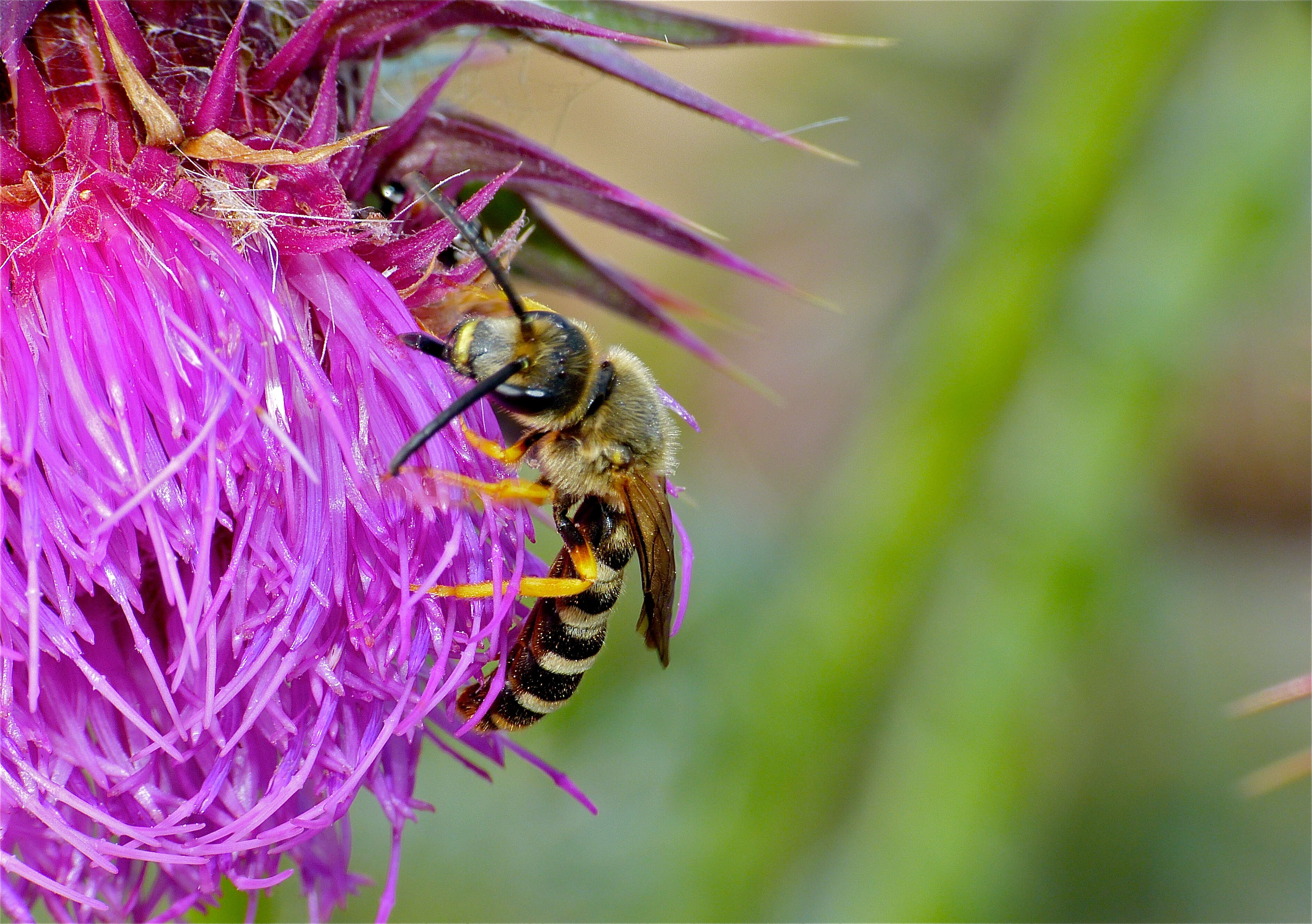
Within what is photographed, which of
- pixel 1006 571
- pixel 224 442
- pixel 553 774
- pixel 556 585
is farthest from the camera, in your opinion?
pixel 1006 571

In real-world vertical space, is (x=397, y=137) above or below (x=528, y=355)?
above

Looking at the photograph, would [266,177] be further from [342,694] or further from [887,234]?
[887,234]

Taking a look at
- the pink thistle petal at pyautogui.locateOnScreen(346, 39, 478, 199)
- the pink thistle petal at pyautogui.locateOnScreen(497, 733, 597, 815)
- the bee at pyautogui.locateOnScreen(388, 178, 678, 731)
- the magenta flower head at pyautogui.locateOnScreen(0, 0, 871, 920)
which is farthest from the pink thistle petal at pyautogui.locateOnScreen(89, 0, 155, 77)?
the pink thistle petal at pyautogui.locateOnScreen(497, 733, 597, 815)

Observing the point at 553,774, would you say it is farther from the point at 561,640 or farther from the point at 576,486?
the point at 576,486

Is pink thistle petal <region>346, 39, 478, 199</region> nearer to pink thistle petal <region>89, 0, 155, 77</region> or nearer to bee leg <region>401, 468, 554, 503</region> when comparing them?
pink thistle petal <region>89, 0, 155, 77</region>

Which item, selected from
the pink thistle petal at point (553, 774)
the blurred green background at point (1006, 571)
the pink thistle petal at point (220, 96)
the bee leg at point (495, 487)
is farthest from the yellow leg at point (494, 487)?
the blurred green background at point (1006, 571)

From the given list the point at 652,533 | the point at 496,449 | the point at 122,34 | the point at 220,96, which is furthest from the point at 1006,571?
the point at 122,34

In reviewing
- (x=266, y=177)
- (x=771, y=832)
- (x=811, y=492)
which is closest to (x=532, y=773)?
(x=771, y=832)
